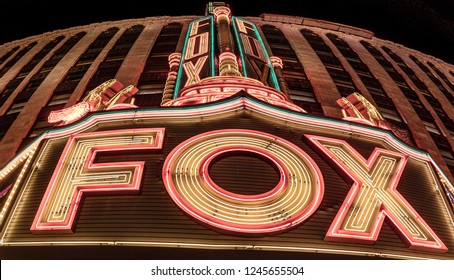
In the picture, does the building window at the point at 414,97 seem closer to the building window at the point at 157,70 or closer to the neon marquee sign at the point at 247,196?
the neon marquee sign at the point at 247,196

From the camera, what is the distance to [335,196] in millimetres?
7023

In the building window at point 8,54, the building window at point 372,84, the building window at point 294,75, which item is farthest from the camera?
the building window at point 8,54

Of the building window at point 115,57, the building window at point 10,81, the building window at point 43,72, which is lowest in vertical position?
the building window at point 10,81

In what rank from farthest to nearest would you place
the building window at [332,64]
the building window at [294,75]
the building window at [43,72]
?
1. the building window at [332,64]
2. the building window at [43,72]
3. the building window at [294,75]

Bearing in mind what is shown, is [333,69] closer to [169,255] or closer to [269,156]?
[269,156]

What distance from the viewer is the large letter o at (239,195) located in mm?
6082

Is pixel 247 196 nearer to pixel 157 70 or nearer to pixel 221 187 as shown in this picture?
pixel 221 187

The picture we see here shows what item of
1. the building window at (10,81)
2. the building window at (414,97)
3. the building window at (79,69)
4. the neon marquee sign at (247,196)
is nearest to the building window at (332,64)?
the building window at (414,97)

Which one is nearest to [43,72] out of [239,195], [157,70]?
[157,70]

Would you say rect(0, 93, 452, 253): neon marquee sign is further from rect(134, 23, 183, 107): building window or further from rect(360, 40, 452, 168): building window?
rect(360, 40, 452, 168): building window

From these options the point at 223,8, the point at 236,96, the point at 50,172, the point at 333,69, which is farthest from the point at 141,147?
the point at 333,69

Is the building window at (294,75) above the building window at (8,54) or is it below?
above

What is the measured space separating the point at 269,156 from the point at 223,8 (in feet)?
45.1

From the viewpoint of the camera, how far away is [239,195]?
20.5 feet
